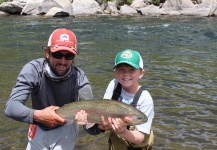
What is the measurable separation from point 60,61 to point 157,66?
6634mm

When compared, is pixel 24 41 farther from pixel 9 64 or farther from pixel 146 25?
pixel 146 25

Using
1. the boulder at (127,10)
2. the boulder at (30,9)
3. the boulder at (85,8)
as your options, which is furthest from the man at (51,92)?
the boulder at (127,10)

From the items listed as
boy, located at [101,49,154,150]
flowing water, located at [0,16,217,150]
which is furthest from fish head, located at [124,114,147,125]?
flowing water, located at [0,16,217,150]

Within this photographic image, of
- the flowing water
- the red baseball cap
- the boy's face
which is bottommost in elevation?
the flowing water

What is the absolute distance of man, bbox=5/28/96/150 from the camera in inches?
133

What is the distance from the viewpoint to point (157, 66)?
9.94 m

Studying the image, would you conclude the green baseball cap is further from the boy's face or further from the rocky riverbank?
the rocky riverbank

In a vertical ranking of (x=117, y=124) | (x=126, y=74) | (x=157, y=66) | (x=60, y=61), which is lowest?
(x=157, y=66)

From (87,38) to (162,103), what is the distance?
8323 mm

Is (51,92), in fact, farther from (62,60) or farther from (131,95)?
(131,95)

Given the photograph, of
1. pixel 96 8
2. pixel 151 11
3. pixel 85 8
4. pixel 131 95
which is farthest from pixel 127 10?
pixel 131 95

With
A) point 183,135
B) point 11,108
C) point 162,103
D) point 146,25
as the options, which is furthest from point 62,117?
point 146,25

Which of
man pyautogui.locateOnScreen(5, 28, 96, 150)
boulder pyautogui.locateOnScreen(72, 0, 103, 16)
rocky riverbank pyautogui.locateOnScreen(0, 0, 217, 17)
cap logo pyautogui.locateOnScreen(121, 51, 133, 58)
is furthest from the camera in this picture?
boulder pyautogui.locateOnScreen(72, 0, 103, 16)

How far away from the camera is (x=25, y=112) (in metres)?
3.31
